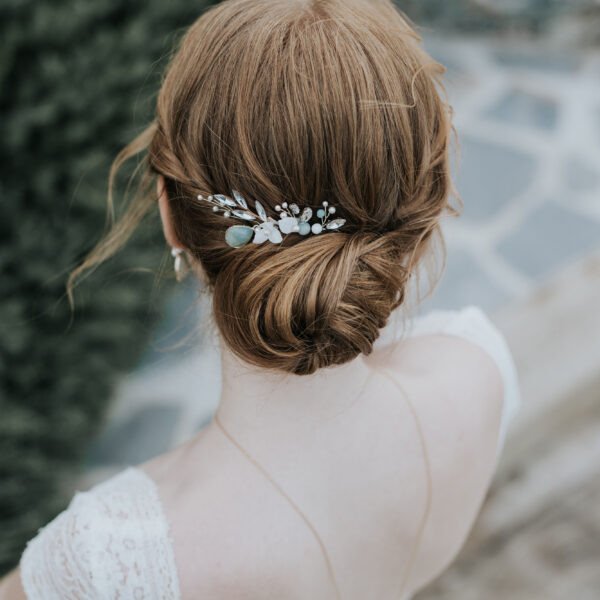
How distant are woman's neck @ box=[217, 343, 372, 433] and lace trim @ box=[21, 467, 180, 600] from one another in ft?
0.73

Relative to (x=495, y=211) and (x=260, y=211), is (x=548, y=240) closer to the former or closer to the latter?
(x=495, y=211)

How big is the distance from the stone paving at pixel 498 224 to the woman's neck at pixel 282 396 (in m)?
0.72

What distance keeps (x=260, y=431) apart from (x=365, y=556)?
365mm

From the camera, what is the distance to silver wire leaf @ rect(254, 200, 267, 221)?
877mm

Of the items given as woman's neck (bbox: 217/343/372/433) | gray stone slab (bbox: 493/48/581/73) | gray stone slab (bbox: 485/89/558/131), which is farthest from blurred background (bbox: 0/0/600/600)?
gray stone slab (bbox: 493/48/581/73)

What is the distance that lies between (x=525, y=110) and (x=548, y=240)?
1543 mm

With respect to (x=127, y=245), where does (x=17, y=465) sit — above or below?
below

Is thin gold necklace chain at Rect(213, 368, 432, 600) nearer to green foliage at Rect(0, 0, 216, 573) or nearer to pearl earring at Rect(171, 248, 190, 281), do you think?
pearl earring at Rect(171, 248, 190, 281)

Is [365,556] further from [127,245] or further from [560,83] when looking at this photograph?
[560,83]

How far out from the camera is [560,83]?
477 centimetres

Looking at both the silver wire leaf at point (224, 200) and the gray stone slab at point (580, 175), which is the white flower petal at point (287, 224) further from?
the gray stone slab at point (580, 175)

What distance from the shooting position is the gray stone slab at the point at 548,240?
336 cm

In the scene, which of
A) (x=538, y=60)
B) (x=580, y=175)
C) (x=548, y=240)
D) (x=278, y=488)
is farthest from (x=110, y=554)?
(x=538, y=60)

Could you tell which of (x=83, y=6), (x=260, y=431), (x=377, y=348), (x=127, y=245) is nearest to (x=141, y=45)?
(x=83, y=6)
